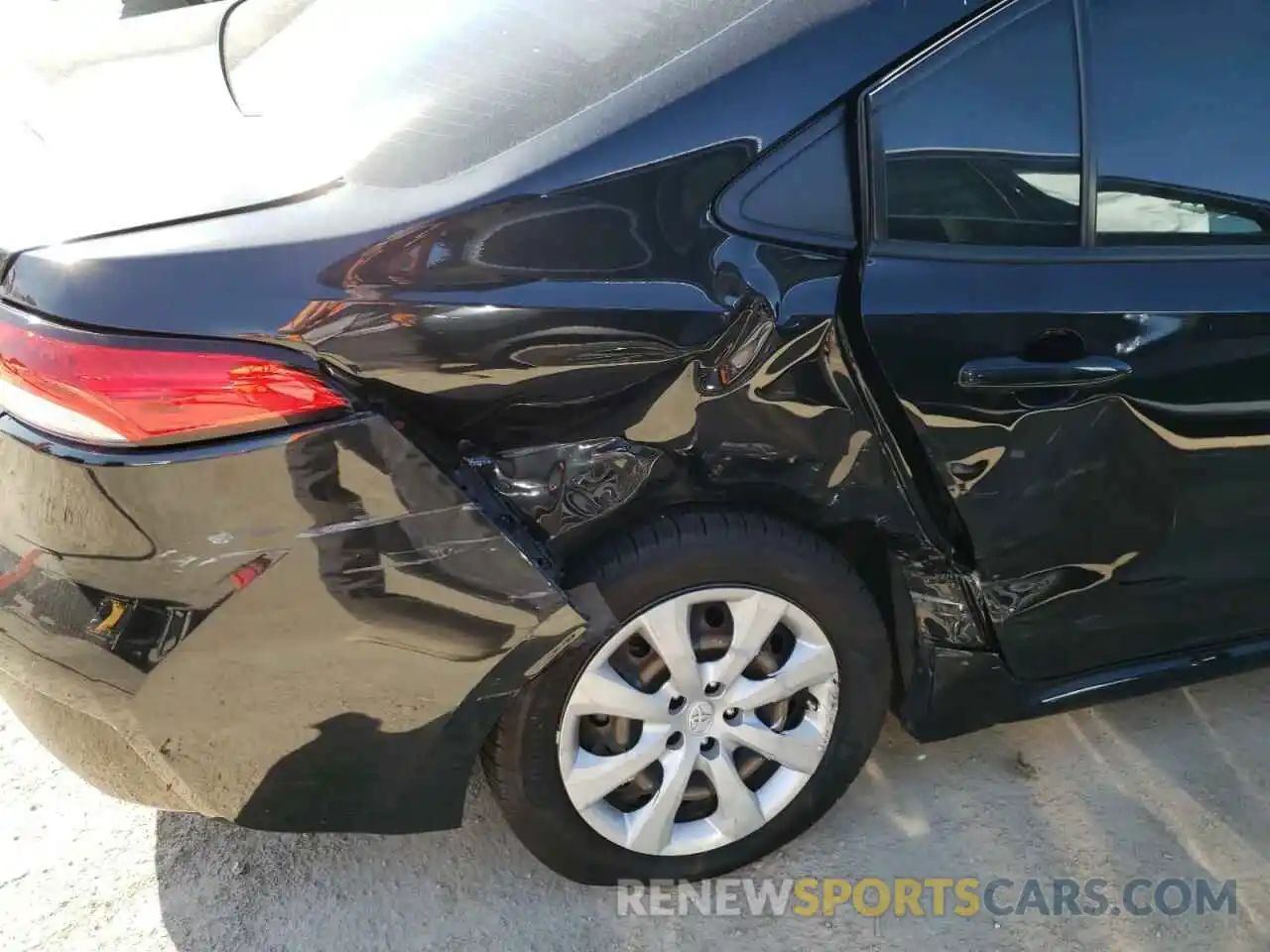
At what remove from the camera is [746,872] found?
7.00 ft

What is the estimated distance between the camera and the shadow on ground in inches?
79.3

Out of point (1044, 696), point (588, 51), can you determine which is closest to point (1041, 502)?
point (1044, 696)

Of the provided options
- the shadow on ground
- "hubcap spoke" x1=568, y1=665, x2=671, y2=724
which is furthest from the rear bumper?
the shadow on ground

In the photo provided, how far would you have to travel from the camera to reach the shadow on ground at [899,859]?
201 cm

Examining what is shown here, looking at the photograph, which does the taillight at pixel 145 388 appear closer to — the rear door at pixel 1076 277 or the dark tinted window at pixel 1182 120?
the rear door at pixel 1076 277

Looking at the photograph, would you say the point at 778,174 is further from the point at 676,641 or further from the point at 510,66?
the point at 676,641

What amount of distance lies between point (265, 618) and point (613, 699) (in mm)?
584

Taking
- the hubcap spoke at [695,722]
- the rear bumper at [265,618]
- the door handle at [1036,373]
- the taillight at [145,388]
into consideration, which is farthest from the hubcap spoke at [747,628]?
the taillight at [145,388]

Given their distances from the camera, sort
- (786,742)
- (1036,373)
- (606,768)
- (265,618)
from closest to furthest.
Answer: (265,618)
(1036,373)
(606,768)
(786,742)

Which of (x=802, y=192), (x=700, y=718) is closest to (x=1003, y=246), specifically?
(x=802, y=192)

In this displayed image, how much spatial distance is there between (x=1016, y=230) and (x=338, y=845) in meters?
1.74

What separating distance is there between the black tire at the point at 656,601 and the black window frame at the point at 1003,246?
0.51 m

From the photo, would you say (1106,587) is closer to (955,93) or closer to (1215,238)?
(1215,238)

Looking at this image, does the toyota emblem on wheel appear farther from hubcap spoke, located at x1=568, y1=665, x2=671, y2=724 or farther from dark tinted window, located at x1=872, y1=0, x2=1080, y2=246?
dark tinted window, located at x1=872, y1=0, x2=1080, y2=246
